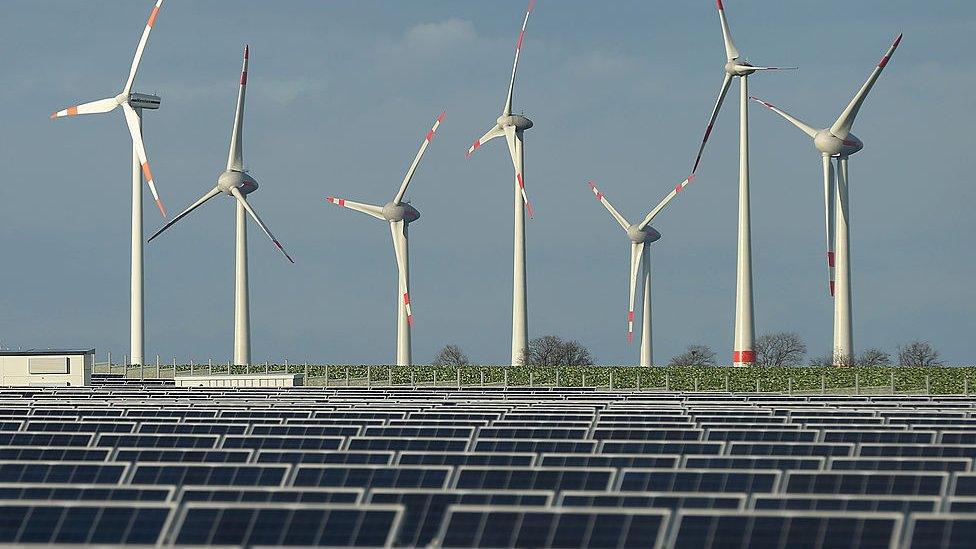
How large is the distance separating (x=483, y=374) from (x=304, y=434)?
259 ft

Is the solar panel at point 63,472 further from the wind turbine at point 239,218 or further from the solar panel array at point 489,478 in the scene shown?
the wind turbine at point 239,218

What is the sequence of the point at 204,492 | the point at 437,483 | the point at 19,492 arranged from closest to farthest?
1. the point at 204,492
2. the point at 19,492
3. the point at 437,483

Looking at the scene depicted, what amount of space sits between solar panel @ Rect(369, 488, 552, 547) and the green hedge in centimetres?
7673

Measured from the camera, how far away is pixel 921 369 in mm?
108562

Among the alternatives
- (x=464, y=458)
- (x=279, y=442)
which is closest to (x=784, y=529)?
(x=464, y=458)

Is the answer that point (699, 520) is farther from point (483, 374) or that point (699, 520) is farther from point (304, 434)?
point (483, 374)

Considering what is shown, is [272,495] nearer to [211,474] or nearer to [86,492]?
[86,492]

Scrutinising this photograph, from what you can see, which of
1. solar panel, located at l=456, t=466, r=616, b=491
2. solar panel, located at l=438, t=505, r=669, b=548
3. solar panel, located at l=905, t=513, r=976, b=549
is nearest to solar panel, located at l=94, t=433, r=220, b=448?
solar panel, located at l=456, t=466, r=616, b=491

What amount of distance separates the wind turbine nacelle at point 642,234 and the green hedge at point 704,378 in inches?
1224

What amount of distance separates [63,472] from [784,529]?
20.0 m

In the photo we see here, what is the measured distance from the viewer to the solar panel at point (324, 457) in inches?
1528

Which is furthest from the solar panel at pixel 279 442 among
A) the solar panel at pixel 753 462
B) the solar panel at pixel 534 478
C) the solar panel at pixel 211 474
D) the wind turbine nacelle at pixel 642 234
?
the wind turbine nacelle at pixel 642 234

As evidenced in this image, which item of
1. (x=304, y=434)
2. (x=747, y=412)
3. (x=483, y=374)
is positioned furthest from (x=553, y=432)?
(x=483, y=374)

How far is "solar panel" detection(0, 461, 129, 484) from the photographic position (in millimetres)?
34938
